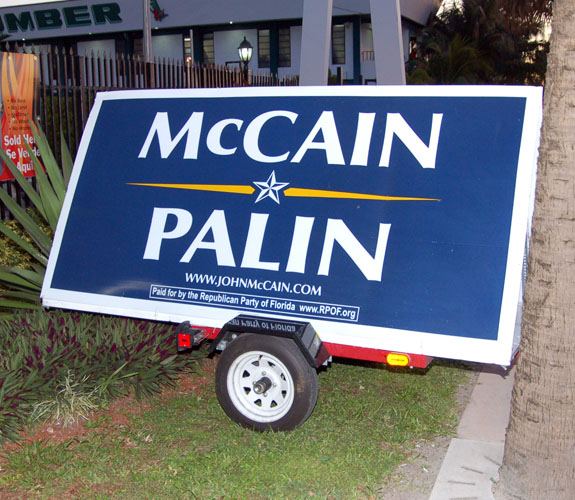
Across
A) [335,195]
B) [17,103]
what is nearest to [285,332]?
[335,195]

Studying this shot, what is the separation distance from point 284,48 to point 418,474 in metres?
38.1

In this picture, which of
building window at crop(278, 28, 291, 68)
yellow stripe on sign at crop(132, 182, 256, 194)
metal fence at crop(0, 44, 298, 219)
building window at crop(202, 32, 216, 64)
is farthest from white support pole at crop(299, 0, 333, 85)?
building window at crop(202, 32, 216, 64)

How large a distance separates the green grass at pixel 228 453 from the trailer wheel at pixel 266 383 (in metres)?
0.15

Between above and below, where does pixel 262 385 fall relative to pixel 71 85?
below

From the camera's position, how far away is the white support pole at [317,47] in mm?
12164

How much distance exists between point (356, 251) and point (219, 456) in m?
1.73

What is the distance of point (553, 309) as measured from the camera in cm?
405

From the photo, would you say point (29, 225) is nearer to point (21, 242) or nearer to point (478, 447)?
point (21, 242)

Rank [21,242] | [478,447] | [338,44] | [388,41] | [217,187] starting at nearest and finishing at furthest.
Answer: [478,447], [217,187], [21,242], [388,41], [338,44]

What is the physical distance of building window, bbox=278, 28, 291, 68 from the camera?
132ft

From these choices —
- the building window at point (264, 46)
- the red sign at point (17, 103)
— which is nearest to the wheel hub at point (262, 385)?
the red sign at point (17, 103)

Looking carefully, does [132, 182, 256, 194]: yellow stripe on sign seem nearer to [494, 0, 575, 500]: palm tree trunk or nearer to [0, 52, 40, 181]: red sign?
[494, 0, 575, 500]: palm tree trunk

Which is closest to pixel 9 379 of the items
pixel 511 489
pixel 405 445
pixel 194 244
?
pixel 194 244

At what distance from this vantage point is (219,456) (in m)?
4.92
